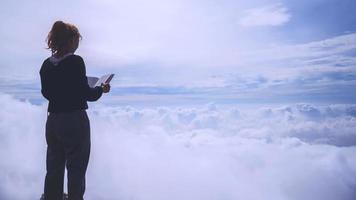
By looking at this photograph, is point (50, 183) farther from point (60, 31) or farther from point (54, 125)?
point (60, 31)

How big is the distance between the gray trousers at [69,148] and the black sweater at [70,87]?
0.38 ft

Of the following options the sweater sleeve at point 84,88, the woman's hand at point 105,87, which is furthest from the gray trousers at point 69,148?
the woman's hand at point 105,87

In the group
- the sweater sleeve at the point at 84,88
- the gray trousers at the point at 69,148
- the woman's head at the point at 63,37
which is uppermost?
the woman's head at the point at 63,37

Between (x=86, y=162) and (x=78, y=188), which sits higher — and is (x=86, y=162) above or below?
above

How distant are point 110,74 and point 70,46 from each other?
727 millimetres

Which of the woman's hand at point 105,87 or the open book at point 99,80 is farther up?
the open book at point 99,80

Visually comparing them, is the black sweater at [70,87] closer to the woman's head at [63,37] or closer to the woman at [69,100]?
the woman at [69,100]

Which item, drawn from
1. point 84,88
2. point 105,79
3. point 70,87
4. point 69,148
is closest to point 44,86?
point 70,87

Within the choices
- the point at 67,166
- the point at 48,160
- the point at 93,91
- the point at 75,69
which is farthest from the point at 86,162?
the point at 75,69

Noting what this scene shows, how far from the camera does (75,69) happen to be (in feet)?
14.8

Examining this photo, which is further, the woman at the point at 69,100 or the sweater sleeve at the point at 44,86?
the sweater sleeve at the point at 44,86

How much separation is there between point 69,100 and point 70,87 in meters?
0.17

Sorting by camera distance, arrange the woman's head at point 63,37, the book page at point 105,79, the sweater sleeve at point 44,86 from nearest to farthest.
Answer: the woman's head at point 63,37, the sweater sleeve at point 44,86, the book page at point 105,79

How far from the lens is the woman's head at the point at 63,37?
4637 mm
